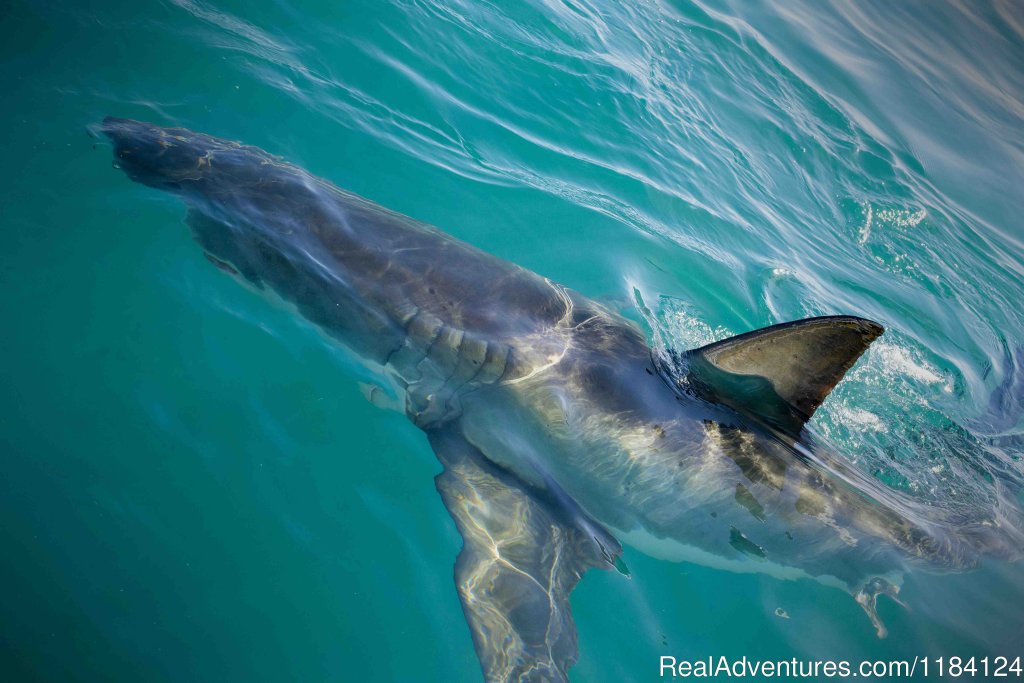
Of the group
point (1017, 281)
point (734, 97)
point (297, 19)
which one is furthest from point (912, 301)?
point (297, 19)

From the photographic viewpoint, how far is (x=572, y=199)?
7.81 m

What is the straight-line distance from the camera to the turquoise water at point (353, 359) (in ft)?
12.6

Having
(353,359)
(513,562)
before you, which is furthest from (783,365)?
(353,359)

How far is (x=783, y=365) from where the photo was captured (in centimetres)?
409

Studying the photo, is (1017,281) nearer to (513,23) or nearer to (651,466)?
(513,23)

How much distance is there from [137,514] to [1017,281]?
12209 mm

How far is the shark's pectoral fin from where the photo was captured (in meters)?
3.98

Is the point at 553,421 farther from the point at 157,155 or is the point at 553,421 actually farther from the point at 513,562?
the point at 157,155

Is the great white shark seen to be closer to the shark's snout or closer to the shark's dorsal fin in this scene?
the shark's dorsal fin

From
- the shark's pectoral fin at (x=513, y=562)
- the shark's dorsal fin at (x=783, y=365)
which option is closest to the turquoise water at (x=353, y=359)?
the shark's pectoral fin at (x=513, y=562)

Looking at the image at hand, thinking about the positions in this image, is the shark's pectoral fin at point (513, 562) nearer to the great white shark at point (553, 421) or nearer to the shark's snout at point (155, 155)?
the great white shark at point (553, 421)

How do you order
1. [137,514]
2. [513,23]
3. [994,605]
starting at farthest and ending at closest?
[513,23] < [994,605] < [137,514]

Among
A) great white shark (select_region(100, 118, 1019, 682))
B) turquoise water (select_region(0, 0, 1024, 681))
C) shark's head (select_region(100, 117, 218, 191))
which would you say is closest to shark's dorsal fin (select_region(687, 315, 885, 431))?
great white shark (select_region(100, 118, 1019, 682))

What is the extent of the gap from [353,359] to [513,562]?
1787mm
